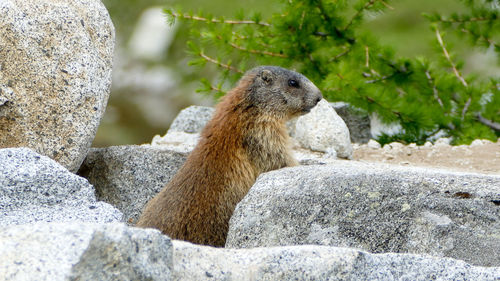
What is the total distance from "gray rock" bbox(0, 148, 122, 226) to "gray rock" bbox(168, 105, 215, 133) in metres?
2.48

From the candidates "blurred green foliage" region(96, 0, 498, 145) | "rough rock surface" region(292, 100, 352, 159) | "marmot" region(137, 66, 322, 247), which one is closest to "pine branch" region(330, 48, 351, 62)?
"blurred green foliage" region(96, 0, 498, 145)

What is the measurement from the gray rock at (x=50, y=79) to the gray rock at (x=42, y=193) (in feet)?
1.65

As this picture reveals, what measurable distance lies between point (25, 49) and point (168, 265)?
2.04m

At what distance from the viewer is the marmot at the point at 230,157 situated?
11.1 feet

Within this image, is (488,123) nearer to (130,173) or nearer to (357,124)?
(357,124)

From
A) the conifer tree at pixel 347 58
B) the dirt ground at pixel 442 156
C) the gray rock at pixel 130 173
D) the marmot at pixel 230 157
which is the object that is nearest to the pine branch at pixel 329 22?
the conifer tree at pixel 347 58

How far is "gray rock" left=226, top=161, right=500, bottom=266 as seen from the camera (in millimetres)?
2717

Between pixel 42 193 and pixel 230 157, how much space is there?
0.96m

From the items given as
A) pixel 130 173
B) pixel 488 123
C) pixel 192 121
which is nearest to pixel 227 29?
pixel 192 121

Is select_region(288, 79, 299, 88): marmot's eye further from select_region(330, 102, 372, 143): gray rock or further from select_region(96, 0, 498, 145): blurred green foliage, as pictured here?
select_region(96, 0, 498, 145): blurred green foliage

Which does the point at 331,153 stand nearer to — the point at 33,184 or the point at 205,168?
the point at 205,168

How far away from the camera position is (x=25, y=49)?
11.8 feet

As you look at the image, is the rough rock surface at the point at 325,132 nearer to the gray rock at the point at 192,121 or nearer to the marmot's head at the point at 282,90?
the marmot's head at the point at 282,90

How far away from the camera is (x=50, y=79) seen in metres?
3.62
